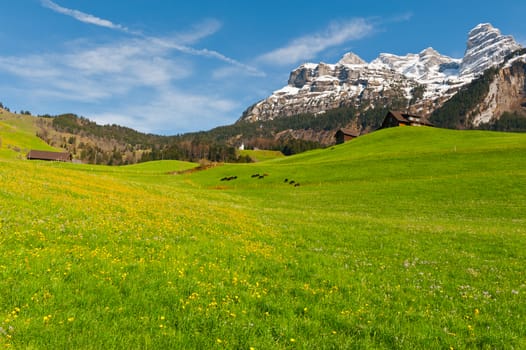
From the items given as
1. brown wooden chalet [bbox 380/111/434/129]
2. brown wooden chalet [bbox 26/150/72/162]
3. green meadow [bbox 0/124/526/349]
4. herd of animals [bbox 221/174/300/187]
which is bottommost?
green meadow [bbox 0/124/526/349]

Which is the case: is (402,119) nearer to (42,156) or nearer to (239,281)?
Result: (239,281)

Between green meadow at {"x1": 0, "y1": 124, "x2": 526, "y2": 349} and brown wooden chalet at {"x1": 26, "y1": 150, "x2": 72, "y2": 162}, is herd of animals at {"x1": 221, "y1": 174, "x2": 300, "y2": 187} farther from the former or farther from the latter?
brown wooden chalet at {"x1": 26, "y1": 150, "x2": 72, "y2": 162}

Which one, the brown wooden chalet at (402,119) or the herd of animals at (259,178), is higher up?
the brown wooden chalet at (402,119)

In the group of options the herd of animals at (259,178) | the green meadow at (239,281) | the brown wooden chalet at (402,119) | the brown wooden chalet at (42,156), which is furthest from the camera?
the brown wooden chalet at (42,156)

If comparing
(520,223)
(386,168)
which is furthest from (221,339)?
(386,168)

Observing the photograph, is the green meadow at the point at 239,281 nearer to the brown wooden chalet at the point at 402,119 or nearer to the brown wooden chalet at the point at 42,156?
the brown wooden chalet at the point at 402,119

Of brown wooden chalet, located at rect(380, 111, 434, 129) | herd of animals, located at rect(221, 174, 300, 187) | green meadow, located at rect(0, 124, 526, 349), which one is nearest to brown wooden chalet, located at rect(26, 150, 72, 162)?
herd of animals, located at rect(221, 174, 300, 187)

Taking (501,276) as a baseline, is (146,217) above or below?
above

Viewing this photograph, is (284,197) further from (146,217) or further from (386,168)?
(146,217)

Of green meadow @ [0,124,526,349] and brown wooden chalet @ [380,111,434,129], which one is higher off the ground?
brown wooden chalet @ [380,111,434,129]

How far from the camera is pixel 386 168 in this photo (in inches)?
2530

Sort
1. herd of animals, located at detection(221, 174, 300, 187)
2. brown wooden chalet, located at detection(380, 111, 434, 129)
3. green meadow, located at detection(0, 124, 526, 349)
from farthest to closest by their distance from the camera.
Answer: brown wooden chalet, located at detection(380, 111, 434, 129) < herd of animals, located at detection(221, 174, 300, 187) < green meadow, located at detection(0, 124, 526, 349)

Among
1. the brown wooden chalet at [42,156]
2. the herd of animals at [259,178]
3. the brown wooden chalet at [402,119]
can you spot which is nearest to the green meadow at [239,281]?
the herd of animals at [259,178]

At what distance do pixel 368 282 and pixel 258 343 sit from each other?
6580 millimetres
